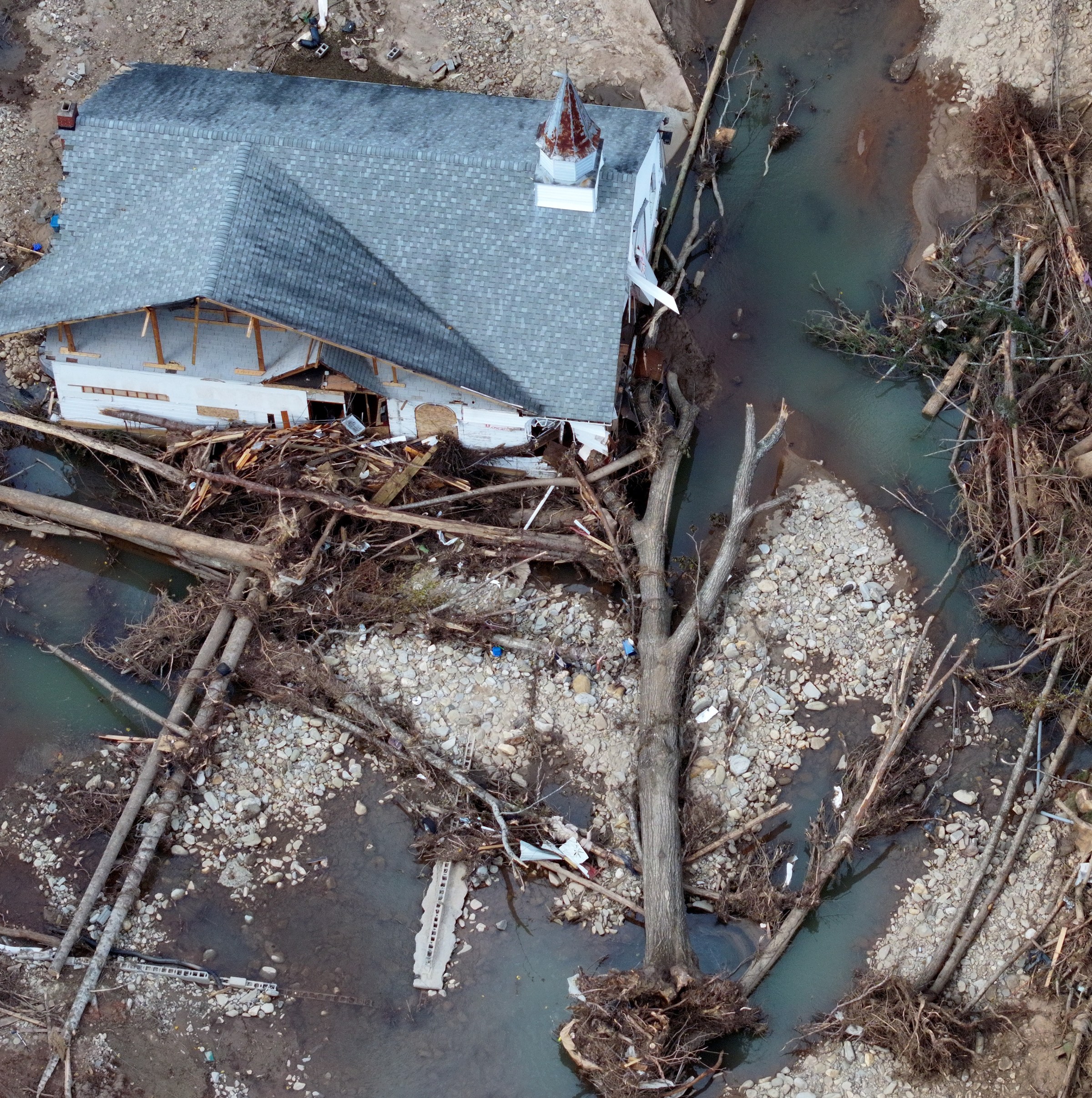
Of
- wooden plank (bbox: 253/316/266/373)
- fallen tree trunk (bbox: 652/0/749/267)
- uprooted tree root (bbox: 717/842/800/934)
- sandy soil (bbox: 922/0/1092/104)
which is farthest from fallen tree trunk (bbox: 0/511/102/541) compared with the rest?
sandy soil (bbox: 922/0/1092/104)

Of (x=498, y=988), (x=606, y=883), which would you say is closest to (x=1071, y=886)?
(x=606, y=883)

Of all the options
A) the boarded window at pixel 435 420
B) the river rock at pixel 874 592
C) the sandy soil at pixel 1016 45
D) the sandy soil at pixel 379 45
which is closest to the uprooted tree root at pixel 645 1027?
the river rock at pixel 874 592

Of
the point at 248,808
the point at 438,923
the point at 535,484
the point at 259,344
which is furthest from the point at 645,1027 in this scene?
the point at 259,344

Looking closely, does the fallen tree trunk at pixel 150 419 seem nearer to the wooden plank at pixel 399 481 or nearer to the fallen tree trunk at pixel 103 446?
the fallen tree trunk at pixel 103 446

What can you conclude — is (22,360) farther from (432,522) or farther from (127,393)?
(432,522)

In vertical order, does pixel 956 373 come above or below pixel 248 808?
above

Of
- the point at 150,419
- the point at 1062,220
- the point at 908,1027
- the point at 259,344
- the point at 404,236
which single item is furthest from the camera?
the point at 1062,220
